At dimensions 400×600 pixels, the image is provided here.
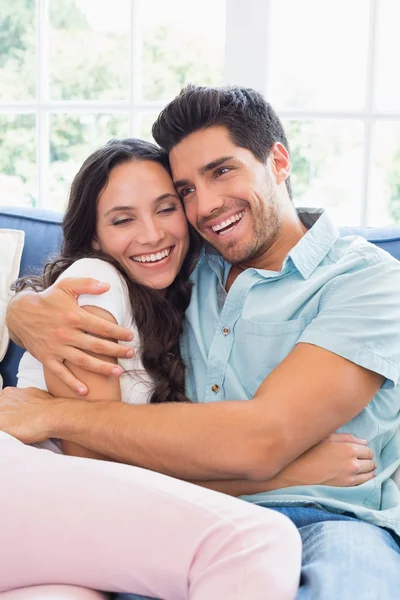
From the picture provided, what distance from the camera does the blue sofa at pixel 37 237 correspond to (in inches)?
74.7

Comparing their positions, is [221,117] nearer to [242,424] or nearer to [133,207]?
[133,207]

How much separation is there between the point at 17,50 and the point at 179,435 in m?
1.96

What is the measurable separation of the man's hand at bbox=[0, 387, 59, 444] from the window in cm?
140

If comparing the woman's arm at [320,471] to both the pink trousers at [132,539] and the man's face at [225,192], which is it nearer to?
the pink trousers at [132,539]

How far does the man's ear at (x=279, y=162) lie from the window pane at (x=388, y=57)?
82 centimetres

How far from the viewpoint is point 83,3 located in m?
2.75

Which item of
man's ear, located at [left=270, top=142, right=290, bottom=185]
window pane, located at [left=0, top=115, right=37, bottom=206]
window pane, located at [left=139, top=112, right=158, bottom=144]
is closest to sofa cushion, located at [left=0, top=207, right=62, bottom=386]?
man's ear, located at [left=270, top=142, right=290, bottom=185]

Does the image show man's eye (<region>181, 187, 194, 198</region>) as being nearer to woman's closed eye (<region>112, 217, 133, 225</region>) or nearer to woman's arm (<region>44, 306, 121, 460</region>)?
woman's closed eye (<region>112, 217, 133, 225</region>)

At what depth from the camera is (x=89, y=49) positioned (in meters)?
2.77

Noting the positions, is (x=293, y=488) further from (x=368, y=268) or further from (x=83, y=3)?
(x=83, y=3)

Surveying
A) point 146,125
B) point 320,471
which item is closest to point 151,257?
point 320,471

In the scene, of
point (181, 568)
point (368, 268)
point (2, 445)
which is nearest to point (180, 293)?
point (368, 268)

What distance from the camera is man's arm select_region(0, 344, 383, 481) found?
1384 mm

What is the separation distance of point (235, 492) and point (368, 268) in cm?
53
